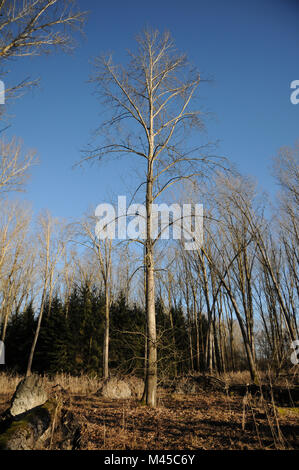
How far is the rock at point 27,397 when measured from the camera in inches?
187

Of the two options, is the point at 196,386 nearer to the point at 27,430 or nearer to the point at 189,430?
the point at 189,430

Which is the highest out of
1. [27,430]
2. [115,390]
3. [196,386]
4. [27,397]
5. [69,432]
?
[27,397]

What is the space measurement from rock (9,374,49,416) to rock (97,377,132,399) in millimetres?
4680

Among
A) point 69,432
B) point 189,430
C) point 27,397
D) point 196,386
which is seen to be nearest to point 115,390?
point 196,386

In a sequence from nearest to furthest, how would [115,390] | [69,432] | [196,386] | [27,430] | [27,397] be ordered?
[27,430] → [69,432] → [27,397] → [115,390] → [196,386]

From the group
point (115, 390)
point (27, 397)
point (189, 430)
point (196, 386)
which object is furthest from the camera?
point (196, 386)

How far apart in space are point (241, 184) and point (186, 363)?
14.9m

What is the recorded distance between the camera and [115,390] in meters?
9.44

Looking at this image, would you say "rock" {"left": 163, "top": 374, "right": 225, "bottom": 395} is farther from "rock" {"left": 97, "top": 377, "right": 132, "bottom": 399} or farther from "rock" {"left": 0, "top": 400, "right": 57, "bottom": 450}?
"rock" {"left": 0, "top": 400, "right": 57, "bottom": 450}

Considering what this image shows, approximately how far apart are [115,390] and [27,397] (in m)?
5.18

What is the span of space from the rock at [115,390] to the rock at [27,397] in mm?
4680

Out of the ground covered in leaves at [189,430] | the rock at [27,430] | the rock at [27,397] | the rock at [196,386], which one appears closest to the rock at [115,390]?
the rock at [196,386]

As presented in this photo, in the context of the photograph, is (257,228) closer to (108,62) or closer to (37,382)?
(108,62)
